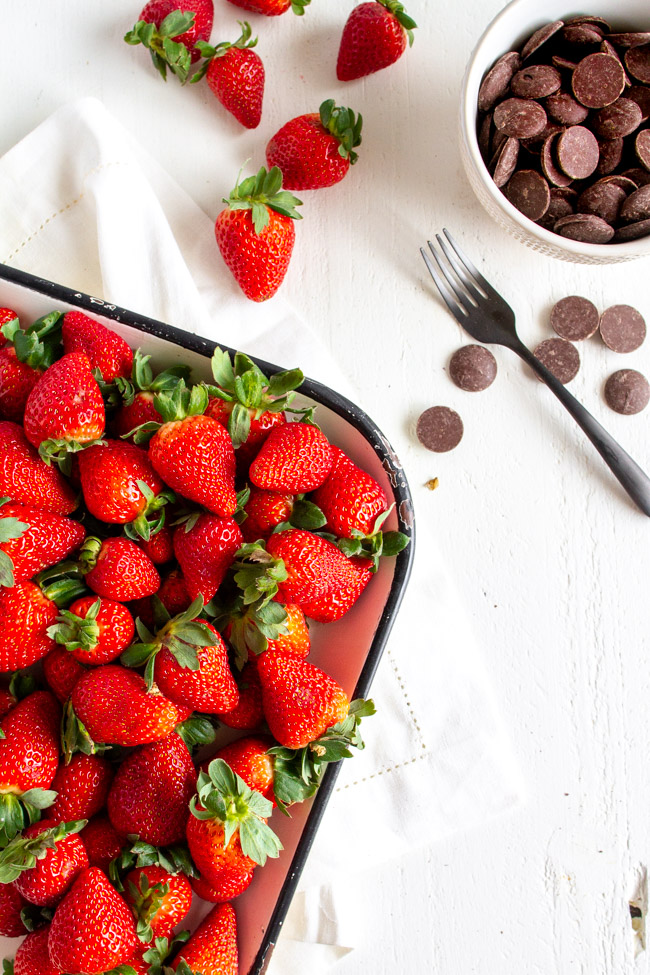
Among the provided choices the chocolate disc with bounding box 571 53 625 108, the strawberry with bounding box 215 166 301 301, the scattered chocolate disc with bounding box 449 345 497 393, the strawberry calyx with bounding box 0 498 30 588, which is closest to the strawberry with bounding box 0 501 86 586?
the strawberry calyx with bounding box 0 498 30 588

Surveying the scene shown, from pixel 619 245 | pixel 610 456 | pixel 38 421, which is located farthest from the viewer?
pixel 610 456

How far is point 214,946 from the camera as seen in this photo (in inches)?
42.6

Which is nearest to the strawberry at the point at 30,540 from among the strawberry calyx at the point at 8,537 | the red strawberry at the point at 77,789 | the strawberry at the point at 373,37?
the strawberry calyx at the point at 8,537

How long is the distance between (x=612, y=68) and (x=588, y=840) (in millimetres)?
1157

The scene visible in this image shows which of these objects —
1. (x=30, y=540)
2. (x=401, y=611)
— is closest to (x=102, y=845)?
(x=30, y=540)

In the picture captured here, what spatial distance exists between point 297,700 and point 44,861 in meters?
0.34

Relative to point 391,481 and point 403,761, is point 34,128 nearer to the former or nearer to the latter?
point 391,481

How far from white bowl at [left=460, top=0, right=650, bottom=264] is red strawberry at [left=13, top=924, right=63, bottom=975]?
111cm

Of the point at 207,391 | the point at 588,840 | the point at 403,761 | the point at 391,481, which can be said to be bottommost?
the point at 588,840

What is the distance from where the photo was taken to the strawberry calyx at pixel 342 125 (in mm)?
1354

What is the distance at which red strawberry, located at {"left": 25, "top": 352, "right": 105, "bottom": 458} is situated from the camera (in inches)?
40.4

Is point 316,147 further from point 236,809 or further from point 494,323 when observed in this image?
point 236,809

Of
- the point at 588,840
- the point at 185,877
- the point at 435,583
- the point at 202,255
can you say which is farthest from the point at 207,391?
the point at 588,840

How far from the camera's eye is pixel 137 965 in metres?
1.06
